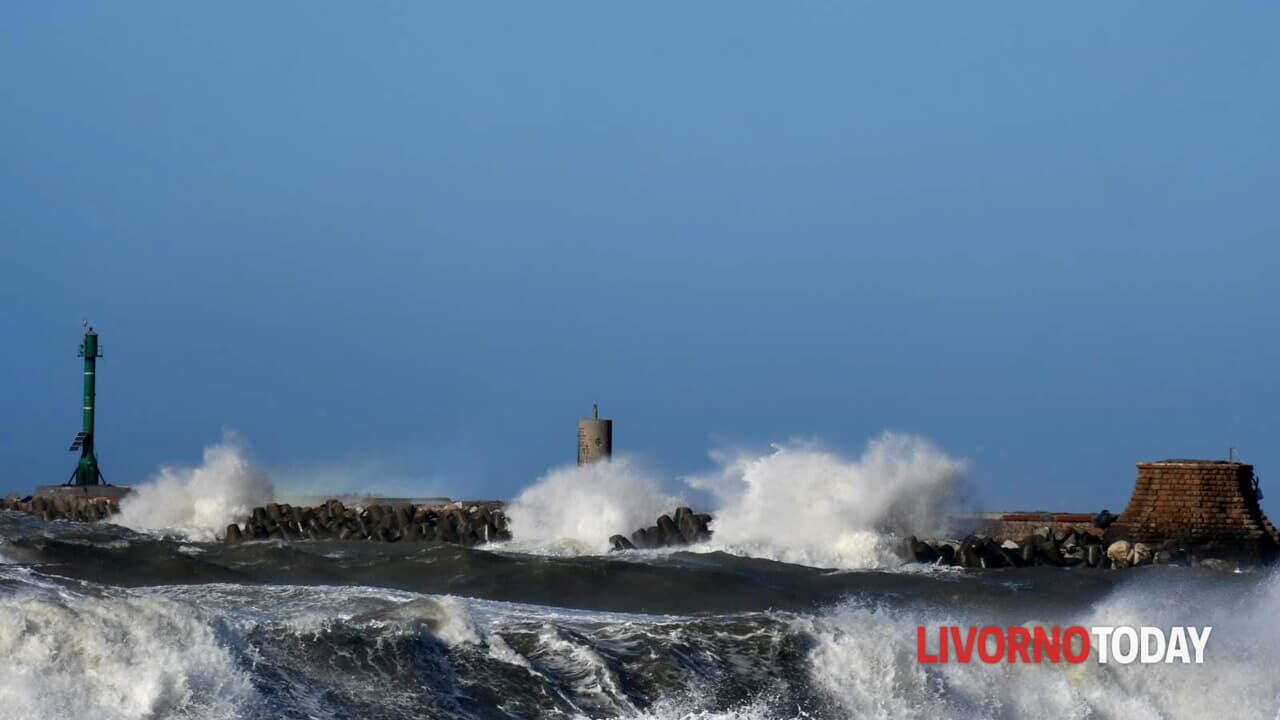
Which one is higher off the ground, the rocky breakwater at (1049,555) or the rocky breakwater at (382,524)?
the rocky breakwater at (382,524)

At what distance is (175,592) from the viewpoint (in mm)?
14250

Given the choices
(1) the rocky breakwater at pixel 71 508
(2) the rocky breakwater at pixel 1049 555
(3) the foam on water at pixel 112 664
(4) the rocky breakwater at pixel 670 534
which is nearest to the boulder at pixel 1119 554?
(2) the rocky breakwater at pixel 1049 555

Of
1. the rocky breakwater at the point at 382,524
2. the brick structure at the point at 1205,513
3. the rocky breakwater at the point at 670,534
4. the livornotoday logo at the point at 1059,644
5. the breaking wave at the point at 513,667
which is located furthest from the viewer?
the rocky breakwater at the point at 382,524

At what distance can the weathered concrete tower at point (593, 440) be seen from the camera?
27.6 metres

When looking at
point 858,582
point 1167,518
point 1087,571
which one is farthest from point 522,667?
point 1167,518

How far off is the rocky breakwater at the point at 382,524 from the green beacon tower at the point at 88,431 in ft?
53.3

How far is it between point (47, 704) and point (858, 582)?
980 cm

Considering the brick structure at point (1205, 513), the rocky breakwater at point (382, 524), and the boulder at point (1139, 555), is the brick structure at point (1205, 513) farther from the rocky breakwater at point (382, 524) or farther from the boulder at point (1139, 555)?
the rocky breakwater at point (382, 524)

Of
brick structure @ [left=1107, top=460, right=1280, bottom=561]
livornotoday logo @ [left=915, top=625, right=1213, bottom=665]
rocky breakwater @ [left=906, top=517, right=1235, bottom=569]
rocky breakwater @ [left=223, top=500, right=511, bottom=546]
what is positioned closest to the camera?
livornotoday logo @ [left=915, top=625, right=1213, bottom=665]

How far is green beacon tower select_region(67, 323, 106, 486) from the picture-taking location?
4469 centimetres

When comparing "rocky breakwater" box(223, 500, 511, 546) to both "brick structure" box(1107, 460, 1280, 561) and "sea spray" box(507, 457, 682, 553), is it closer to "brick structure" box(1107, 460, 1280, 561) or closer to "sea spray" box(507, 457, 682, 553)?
"sea spray" box(507, 457, 682, 553)

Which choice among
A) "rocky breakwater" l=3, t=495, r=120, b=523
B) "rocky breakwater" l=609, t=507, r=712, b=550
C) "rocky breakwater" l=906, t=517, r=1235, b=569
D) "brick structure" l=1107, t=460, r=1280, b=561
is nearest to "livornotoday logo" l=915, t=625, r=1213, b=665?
"rocky breakwater" l=906, t=517, r=1235, b=569

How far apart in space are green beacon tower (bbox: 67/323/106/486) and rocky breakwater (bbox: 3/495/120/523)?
11.2 ft

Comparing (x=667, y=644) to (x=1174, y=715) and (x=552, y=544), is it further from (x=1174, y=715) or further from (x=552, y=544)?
(x=552, y=544)
